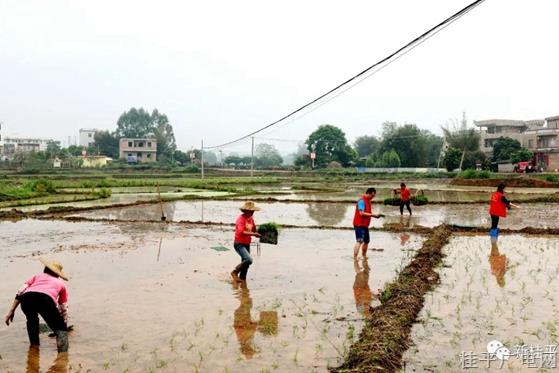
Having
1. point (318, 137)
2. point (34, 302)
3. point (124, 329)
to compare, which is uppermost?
point (318, 137)

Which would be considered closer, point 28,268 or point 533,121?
point 28,268

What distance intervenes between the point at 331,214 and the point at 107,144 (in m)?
100

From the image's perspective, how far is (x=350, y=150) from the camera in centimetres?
9075

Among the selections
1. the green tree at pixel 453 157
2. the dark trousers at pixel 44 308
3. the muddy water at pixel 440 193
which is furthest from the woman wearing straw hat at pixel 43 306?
the green tree at pixel 453 157

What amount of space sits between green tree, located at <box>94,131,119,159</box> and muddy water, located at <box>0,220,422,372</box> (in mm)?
101880

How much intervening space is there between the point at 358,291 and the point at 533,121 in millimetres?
86314

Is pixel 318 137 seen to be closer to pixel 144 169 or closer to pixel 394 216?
pixel 144 169

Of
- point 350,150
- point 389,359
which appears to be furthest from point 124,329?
point 350,150

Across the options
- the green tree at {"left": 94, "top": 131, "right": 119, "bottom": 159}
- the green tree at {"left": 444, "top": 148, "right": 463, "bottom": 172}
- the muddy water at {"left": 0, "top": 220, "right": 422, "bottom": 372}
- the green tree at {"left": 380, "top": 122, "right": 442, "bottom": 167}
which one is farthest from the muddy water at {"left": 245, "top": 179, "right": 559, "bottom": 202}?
the green tree at {"left": 94, "top": 131, "right": 119, "bottom": 159}

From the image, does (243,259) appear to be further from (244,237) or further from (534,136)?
(534,136)

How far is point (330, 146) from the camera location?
91.6 meters

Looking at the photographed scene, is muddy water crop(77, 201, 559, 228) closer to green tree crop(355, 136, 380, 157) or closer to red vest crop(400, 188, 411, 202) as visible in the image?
red vest crop(400, 188, 411, 202)

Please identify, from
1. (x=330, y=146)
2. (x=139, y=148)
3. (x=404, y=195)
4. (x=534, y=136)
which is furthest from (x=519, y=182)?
(x=139, y=148)

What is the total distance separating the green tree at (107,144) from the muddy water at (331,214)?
8972 cm
